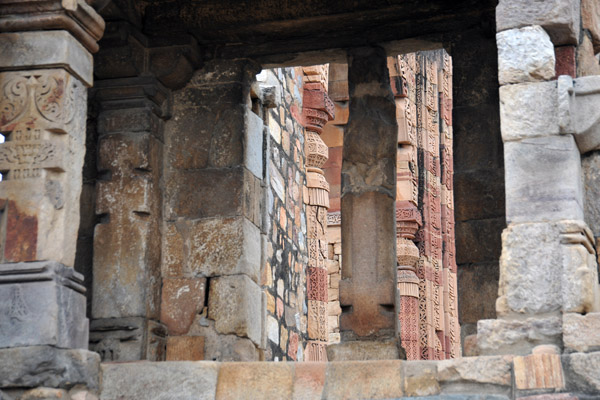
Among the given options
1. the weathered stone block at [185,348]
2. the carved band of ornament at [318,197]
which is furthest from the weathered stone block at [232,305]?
the carved band of ornament at [318,197]

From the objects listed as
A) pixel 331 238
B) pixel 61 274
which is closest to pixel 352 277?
pixel 61 274

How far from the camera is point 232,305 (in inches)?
336

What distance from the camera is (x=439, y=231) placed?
18453mm

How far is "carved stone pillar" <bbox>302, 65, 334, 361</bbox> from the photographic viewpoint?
12.4m

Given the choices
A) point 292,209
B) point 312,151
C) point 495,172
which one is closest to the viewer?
point 495,172

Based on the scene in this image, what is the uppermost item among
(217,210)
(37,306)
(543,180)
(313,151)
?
(313,151)

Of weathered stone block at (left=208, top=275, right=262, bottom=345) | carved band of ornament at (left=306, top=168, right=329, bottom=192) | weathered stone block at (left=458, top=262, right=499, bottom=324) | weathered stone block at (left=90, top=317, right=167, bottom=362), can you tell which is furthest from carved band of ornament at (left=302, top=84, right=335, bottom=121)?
weathered stone block at (left=90, top=317, right=167, bottom=362)

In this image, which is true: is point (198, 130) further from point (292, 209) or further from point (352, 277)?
point (292, 209)

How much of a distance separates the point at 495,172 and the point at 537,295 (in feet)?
7.42

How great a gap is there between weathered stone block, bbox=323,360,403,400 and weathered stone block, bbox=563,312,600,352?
0.85 meters

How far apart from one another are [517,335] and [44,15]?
301 centimetres

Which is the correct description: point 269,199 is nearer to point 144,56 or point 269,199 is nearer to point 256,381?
point 144,56

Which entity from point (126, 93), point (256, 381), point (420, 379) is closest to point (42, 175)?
point (256, 381)

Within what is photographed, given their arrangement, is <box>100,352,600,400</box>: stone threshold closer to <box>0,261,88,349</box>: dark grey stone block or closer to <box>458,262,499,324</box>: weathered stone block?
<box>0,261,88,349</box>: dark grey stone block
